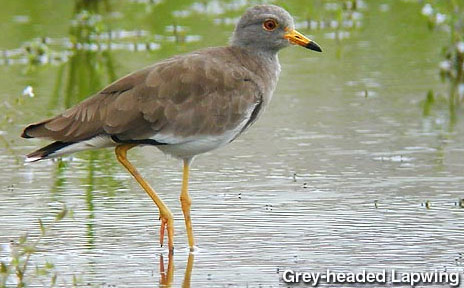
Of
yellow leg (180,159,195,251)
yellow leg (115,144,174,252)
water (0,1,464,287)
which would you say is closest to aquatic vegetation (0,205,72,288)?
water (0,1,464,287)

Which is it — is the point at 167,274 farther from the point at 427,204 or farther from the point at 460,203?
the point at 460,203

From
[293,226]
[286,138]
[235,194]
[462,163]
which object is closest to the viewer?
[293,226]

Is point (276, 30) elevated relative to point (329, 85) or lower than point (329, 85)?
elevated

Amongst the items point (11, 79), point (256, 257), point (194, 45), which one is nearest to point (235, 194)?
point (256, 257)

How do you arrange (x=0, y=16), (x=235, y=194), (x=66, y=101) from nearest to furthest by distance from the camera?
1. (x=235, y=194)
2. (x=66, y=101)
3. (x=0, y=16)

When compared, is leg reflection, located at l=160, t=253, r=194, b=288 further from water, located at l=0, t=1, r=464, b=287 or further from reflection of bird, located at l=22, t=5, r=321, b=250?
reflection of bird, located at l=22, t=5, r=321, b=250

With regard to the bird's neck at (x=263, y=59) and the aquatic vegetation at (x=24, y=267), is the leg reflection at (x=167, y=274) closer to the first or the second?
the aquatic vegetation at (x=24, y=267)

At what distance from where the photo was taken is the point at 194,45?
1730cm

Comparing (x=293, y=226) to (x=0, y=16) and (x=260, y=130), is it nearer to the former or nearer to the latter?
(x=260, y=130)

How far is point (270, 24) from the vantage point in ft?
30.6

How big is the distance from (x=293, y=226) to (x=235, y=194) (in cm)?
110

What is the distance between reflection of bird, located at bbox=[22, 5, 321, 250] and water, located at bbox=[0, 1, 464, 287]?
52 cm

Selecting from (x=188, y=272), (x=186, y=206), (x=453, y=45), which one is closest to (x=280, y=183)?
(x=186, y=206)

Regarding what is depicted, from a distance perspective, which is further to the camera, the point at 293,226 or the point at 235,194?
the point at 235,194
